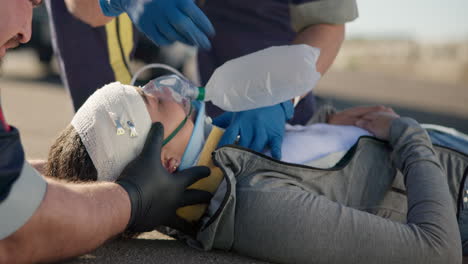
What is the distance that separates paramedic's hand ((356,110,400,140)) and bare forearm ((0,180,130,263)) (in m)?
1.39

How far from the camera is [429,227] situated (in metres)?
1.95

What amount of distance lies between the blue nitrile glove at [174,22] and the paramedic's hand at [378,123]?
3.53 feet

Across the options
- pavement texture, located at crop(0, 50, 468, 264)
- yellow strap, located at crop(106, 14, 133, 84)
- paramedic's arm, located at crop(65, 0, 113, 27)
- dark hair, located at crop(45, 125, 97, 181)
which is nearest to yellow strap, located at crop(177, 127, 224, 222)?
pavement texture, located at crop(0, 50, 468, 264)

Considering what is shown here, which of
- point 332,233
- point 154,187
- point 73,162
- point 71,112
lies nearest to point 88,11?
point 73,162

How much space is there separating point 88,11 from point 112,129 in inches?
45.4

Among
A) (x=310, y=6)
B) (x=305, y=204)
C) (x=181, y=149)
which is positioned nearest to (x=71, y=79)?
(x=181, y=149)

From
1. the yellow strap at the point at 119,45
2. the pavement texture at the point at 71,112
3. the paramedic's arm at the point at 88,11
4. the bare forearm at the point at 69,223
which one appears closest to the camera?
the bare forearm at the point at 69,223

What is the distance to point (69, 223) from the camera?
5.13 ft

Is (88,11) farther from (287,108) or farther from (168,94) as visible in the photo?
(287,108)

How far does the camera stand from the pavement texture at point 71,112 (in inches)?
79.9

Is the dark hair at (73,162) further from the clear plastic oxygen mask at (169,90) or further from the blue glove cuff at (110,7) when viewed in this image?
the blue glove cuff at (110,7)

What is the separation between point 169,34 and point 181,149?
49 centimetres

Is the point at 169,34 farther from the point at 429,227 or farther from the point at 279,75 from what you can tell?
the point at 429,227

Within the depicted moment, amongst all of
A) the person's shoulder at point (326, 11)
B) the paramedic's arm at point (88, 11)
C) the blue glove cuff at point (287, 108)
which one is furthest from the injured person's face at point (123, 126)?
the person's shoulder at point (326, 11)
